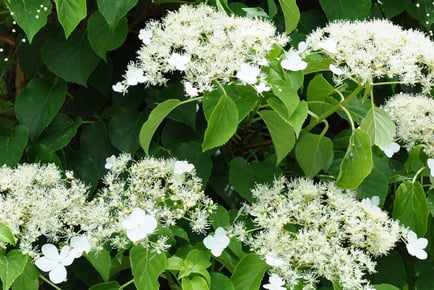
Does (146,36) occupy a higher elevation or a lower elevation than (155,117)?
higher

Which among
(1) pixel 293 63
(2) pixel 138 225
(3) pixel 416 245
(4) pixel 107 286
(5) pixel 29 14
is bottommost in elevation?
(3) pixel 416 245

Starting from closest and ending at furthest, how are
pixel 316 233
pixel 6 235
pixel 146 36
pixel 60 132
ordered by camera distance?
pixel 6 235
pixel 316 233
pixel 146 36
pixel 60 132

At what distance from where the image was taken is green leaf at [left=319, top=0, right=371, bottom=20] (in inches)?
58.6

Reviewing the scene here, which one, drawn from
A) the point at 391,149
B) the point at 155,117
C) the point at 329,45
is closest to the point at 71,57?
the point at 155,117

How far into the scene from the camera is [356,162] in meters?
1.17

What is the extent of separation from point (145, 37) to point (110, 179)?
0.80 feet

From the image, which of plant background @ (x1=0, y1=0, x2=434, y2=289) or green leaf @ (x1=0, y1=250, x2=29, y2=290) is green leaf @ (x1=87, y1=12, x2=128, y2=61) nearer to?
plant background @ (x1=0, y1=0, x2=434, y2=289)

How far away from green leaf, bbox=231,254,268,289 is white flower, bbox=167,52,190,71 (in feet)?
1.01

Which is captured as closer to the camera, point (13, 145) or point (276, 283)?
point (276, 283)

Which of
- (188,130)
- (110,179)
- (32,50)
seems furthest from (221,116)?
(32,50)

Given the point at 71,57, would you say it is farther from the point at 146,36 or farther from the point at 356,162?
the point at 356,162

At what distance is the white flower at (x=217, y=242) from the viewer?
1.13 meters

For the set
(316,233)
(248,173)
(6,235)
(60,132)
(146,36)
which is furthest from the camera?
(60,132)

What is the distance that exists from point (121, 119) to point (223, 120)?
1.27 ft
